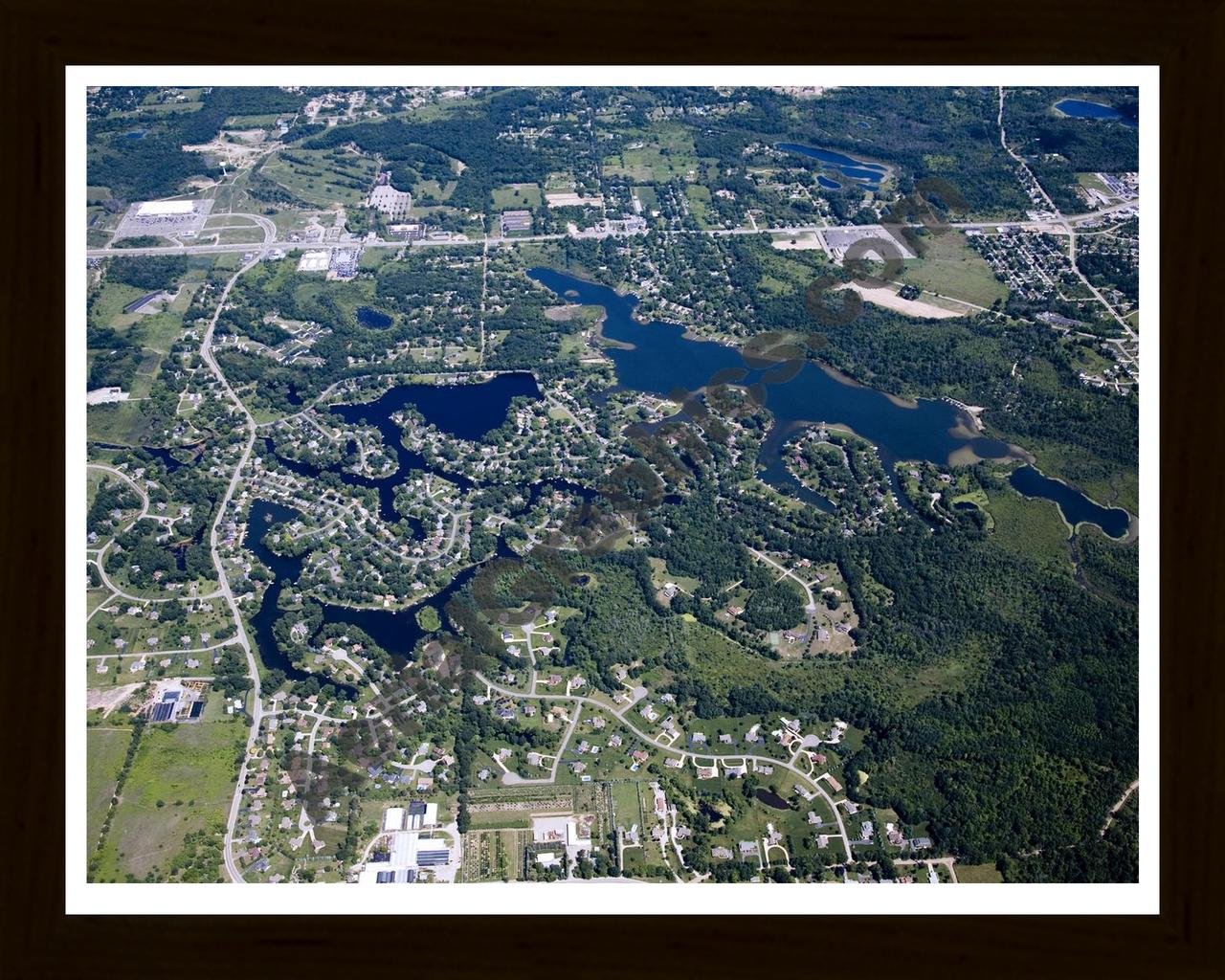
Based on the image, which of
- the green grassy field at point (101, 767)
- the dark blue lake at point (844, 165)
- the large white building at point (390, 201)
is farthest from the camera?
the dark blue lake at point (844, 165)

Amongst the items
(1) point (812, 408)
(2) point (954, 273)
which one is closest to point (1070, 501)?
(1) point (812, 408)

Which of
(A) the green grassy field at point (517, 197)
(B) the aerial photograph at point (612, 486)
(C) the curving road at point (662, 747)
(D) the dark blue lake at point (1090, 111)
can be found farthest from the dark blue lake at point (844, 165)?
(C) the curving road at point (662, 747)

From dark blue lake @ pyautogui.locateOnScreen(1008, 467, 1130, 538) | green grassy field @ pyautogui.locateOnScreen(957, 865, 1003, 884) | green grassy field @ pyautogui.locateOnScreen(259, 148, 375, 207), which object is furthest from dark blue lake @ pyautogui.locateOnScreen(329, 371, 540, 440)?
green grassy field @ pyautogui.locateOnScreen(957, 865, 1003, 884)

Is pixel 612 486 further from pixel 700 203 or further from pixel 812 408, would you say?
pixel 700 203

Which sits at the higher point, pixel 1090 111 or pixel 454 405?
pixel 1090 111

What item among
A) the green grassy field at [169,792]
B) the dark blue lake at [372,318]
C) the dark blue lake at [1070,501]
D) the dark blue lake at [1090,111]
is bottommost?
the green grassy field at [169,792]

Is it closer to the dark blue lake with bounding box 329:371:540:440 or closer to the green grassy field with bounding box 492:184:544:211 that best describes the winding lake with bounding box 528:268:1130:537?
the dark blue lake with bounding box 329:371:540:440

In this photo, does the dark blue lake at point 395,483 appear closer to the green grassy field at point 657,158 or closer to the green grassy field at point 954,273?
the green grassy field at point 657,158
